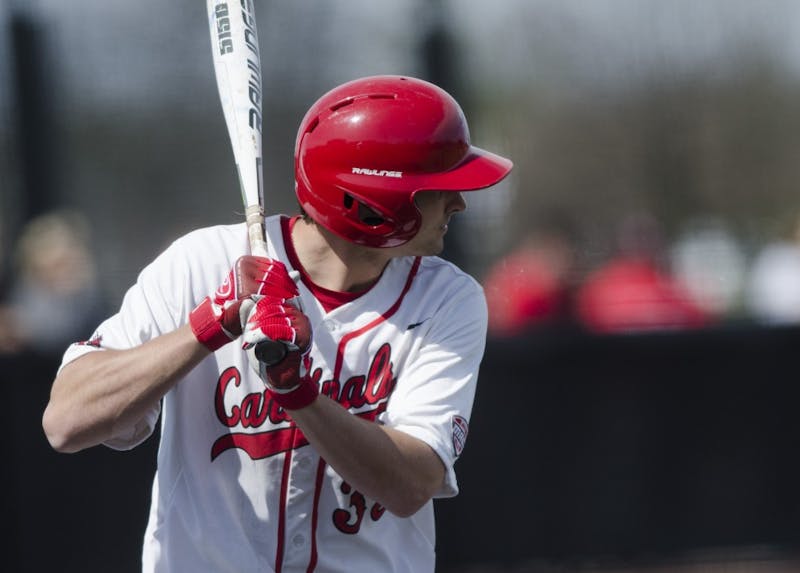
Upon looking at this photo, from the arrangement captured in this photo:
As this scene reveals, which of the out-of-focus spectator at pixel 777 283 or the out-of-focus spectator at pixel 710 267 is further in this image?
the out-of-focus spectator at pixel 710 267

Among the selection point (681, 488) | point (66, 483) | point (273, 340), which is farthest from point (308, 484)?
point (681, 488)

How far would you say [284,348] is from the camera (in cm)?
219

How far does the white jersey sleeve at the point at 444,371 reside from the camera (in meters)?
2.59

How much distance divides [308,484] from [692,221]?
4093 mm

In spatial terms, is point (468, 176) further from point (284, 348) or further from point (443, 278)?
point (284, 348)

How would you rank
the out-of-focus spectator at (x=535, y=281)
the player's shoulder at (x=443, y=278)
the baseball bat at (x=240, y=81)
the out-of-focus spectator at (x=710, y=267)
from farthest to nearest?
1. the out-of-focus spectator at (x=710, y=267)
2. the out-of-focus spectator at (x=535, y=281)
3. the baseball bat at (x=240, y=81)
4. the player's shoulder at (x=443, y=278)

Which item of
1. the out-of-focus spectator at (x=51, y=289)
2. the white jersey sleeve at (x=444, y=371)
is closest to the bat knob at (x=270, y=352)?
the white jersey sleeve at (x=444, y=371)

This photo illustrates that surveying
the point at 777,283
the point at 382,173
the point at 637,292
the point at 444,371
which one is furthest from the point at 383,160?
the point at 777,283

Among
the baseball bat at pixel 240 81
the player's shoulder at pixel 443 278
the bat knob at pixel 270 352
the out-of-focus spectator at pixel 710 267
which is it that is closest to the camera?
the bat knob at pixel 270 352

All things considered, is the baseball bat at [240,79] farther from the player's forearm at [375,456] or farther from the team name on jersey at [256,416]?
the player's forearm at [375,456]

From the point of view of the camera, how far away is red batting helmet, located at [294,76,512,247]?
257cm

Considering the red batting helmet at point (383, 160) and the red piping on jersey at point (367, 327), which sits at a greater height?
the red batting helmet at point (383, 160)

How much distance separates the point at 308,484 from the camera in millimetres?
2572

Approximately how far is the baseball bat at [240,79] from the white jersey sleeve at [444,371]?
1.67 feet
